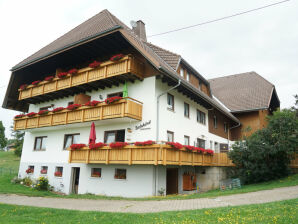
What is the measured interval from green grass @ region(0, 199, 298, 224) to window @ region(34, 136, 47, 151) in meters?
11.8

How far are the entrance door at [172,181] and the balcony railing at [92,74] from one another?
677cm

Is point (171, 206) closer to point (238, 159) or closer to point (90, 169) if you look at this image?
point (90, 169)

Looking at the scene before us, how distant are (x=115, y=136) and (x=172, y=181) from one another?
16.5ft

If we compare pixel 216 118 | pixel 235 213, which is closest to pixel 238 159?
pixel 216 118

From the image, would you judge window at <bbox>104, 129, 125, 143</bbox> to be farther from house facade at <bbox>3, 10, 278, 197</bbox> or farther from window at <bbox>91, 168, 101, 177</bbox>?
window at <bbox>91, 168, 101, 177</bbox>

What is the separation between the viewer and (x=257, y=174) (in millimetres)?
18172

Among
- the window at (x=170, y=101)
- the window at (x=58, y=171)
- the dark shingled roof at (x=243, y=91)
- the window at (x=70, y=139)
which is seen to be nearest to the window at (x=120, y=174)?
the window at (x=70, y=139)

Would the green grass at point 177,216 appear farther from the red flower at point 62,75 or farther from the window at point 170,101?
the red flower at point 62,75

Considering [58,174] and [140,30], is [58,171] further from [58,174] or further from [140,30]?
[140,30]

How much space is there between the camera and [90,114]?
52.4ft

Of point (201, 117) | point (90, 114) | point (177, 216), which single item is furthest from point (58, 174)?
point (177, 216)

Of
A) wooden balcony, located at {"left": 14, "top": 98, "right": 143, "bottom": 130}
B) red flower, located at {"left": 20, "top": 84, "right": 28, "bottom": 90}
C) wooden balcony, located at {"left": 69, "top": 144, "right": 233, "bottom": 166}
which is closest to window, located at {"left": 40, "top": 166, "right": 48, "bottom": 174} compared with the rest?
wooden balcony, located at {"left": 14, "top": 98, "right": 143, "bottom": 130}

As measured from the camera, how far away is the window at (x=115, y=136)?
16000 millimetres

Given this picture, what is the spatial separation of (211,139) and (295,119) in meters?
7.28
